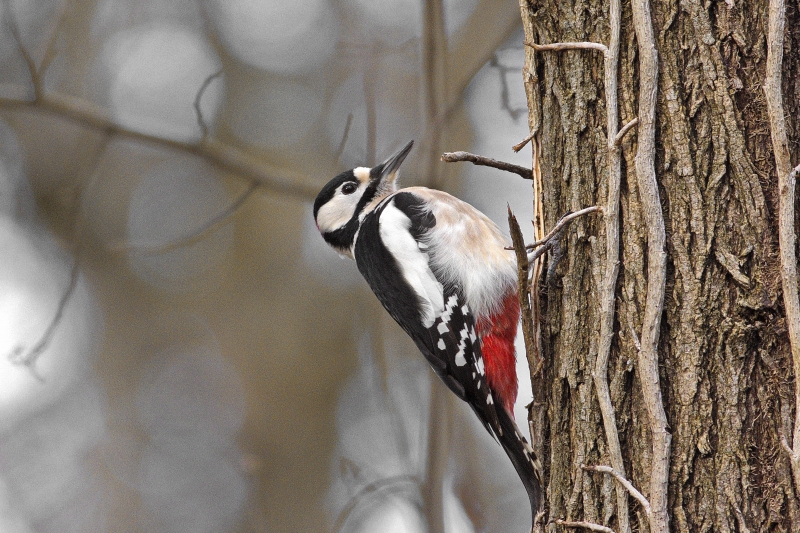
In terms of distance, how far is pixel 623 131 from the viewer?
164 centimetres

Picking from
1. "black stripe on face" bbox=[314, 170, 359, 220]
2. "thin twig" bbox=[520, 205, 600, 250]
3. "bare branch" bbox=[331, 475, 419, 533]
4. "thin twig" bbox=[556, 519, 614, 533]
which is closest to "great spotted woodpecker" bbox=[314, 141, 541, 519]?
"black stripe on face" bbox=[314, 170, 359, 220]

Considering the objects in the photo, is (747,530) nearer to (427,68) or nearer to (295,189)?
(427,68)

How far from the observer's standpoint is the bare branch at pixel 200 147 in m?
3.69

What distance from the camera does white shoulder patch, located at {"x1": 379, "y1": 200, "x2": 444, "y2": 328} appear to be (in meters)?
2.75

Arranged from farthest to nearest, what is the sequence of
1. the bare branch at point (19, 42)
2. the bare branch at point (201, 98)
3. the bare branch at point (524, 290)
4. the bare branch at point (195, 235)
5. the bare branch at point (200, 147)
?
the bare branch at point (195, 235)
the bare branch at point (200, 147)
the bare branch at point (201, 98)
the bare branch at point (19, 42)
the bare branch at point (524, 290)

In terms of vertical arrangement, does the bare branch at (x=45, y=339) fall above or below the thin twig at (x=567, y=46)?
below

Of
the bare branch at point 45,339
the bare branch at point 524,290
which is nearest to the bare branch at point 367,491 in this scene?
the bare branch at point 45,339

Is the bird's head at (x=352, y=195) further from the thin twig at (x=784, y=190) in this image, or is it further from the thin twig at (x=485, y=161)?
the thin twig at (x=784, y=190)

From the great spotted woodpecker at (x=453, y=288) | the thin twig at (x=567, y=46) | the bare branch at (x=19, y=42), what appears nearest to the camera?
the thin twig at (x=567, y=46)

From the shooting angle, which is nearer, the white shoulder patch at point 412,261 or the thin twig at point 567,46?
the thin twig at point 567,46

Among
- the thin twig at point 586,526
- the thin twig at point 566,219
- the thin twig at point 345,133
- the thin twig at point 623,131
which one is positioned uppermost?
the thin twig at point 345,133

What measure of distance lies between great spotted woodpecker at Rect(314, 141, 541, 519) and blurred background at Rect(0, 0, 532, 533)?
4.35 ft

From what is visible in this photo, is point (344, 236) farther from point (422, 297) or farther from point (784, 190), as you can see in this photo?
point (784, 190)

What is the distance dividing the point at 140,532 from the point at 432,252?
5437mm
